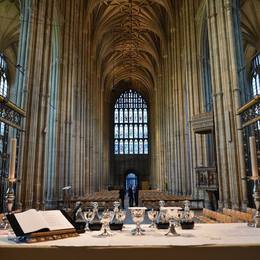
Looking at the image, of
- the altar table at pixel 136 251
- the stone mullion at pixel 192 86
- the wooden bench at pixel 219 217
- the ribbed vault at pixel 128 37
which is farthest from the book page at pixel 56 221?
the ribbed vault at pixel 128 37

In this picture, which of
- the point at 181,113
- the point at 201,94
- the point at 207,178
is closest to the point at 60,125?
the point at 201,94

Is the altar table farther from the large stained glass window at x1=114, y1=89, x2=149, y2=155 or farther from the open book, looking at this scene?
the large stained glass window at x1=114, y1=89, x2=149, y2=155

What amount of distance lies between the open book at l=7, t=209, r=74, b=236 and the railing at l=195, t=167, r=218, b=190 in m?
9.71

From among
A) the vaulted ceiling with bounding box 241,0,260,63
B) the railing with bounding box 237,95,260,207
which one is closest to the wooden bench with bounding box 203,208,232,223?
the railing with bounding box 237,95,260,207

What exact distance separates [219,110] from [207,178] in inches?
120

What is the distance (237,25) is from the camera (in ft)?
36.4

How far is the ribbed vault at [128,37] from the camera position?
2619cm

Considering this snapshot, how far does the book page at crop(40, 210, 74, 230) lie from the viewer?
2.70 m

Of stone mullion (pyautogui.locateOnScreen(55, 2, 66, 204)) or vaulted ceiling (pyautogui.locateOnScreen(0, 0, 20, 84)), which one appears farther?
vaulted ceiling (pyautogui.locateOnScreen(0, 0, 20, 84))

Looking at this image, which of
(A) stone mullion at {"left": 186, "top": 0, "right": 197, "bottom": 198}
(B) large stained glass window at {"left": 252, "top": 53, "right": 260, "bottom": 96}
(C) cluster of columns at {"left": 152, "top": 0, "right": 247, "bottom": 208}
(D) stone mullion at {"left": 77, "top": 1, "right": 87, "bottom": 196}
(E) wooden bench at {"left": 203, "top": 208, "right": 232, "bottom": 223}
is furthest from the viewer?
(B) large stained glass window at {"left": 252, "top": 53, "right": 260, "bottom": 96}

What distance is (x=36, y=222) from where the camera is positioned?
8.50ft

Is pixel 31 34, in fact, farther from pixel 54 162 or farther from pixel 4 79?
pixel 4 79

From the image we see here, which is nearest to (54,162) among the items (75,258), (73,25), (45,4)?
(45,4)

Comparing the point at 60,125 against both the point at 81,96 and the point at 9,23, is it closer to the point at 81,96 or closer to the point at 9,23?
the point at 81,96
